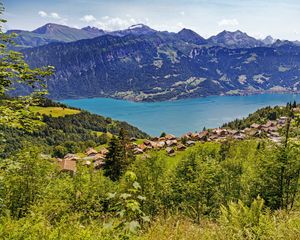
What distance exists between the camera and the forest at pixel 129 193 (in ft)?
21.9

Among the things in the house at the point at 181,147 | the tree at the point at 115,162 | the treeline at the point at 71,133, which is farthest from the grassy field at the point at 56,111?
the tree at the point at 115,162

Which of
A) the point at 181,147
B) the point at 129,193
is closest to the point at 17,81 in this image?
the point at 129,193

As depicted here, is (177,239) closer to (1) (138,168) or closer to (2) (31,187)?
(2) (31,187)

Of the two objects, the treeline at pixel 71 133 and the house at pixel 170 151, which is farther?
the treeline at pixel 71 133

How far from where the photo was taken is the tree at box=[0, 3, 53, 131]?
8.12 m

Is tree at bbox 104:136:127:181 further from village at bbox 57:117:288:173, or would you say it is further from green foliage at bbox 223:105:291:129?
green foliage at bbox 223:105:291:129

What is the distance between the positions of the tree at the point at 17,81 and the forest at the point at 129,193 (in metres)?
0.02

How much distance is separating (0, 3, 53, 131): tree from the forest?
0.02 meters

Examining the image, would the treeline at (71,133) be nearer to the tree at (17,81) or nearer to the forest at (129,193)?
the forest at (129,193)

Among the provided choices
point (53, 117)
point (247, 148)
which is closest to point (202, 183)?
point (247, 148)

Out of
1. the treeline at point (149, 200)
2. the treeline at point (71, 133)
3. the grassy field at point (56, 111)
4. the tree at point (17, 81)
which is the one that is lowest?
the treeline at point (71, 133)

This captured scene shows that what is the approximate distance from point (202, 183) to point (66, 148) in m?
107

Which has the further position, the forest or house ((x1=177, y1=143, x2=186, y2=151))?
house ((x1=177, y1=143, x2=186, y2=151))

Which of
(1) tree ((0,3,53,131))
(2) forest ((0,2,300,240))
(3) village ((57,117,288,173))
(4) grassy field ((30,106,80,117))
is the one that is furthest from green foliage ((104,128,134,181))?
(4) grassy field ((30,106,80,117))
